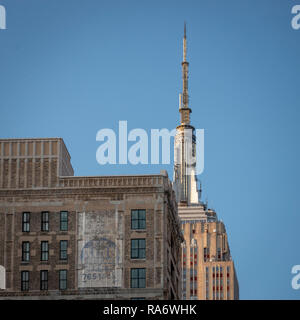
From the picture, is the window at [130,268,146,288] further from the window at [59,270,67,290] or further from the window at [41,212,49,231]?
→ the window at [41,212,49,231]

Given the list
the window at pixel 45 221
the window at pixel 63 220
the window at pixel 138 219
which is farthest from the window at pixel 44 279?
the window at pixel 138 219

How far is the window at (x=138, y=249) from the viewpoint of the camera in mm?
110812

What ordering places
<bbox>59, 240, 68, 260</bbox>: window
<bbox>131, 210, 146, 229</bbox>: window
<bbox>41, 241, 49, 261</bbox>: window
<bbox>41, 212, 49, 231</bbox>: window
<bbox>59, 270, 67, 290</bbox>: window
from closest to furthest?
<bbox>59, 270, 67, 290</bbox>: window, <bbox>131, 210, 146, 229</bbox>: window, <bbox>59, 240, 68, 260</bbox>: window, <bbox>41, 241, 49, 261</bbox>: window, <bbox>41, 212, 49, 231</bbox>: window

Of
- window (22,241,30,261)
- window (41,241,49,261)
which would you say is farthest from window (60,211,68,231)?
window (22,241,30,261)

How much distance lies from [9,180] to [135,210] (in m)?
15.4

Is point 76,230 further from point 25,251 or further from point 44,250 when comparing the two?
point 25,251

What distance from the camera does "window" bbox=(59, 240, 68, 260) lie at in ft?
368

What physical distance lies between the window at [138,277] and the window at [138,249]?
4.71ft

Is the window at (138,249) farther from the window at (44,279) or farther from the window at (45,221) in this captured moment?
the window at (45,221)

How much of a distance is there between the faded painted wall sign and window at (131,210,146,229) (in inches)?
56.5
